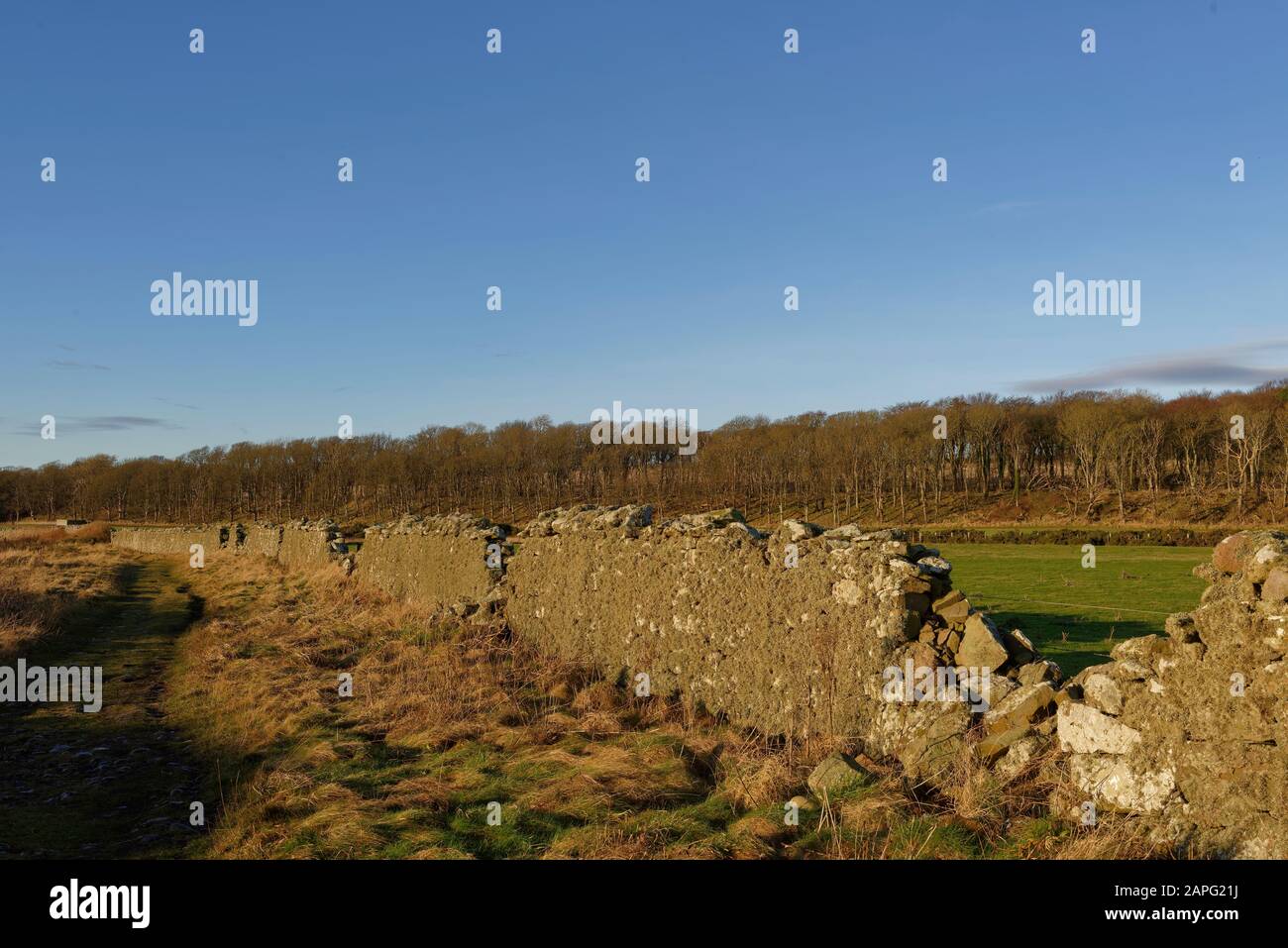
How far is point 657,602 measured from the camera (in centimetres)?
1084

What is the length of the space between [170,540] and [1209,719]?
58.0 meters

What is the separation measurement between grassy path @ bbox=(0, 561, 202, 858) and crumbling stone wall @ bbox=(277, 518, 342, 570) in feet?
37.8

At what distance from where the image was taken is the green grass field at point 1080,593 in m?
13.0

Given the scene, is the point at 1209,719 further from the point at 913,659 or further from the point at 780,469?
the point at 780,469

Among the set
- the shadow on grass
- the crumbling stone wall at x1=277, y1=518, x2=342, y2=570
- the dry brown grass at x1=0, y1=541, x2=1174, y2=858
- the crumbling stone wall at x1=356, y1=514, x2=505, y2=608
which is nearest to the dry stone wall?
the dry brown grass at x1=0, y1=541, x2=1174, y2=858

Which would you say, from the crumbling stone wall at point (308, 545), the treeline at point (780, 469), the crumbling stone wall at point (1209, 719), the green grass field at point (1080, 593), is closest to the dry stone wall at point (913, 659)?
the crumbling stone wall at point (1209, 719)

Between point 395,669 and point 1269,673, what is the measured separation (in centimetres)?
1115

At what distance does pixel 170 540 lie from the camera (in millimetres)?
50812

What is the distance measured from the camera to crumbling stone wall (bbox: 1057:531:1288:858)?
4.60 m
